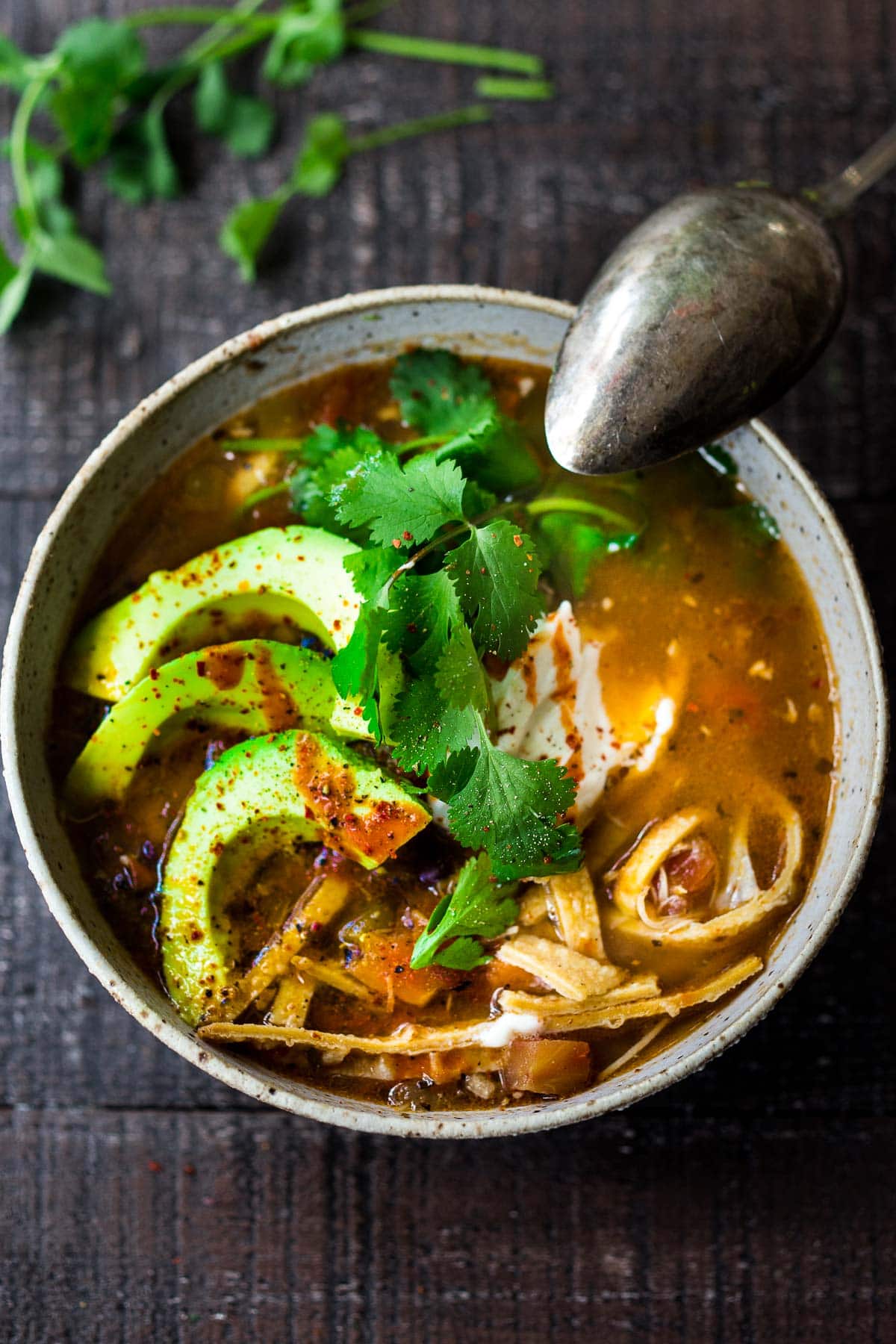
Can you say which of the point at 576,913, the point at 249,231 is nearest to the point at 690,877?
the point at 576,913

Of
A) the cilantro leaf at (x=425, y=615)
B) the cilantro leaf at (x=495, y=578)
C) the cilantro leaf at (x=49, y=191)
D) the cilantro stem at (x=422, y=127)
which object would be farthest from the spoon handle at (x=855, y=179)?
the cilantro leaf at (x=49, y=191)

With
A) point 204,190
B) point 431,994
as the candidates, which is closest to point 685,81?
point 204,190

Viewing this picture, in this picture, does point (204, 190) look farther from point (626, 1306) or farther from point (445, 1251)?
point (626, 1306)

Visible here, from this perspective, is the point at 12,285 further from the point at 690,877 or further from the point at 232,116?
the point at 690,877

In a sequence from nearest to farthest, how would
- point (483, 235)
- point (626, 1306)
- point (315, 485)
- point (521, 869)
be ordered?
point (521, 869), point (315, 485), point (626, 1306), point (483, 235)

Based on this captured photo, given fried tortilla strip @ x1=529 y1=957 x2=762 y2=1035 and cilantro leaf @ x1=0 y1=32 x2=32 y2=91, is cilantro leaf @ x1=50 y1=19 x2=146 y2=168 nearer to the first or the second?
cilantro leaf @ x1=0 y1=32 x2=32 y2=91

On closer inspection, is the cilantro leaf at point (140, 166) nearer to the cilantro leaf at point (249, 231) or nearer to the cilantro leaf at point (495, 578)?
the cilantro leaf at point (249, 231)
